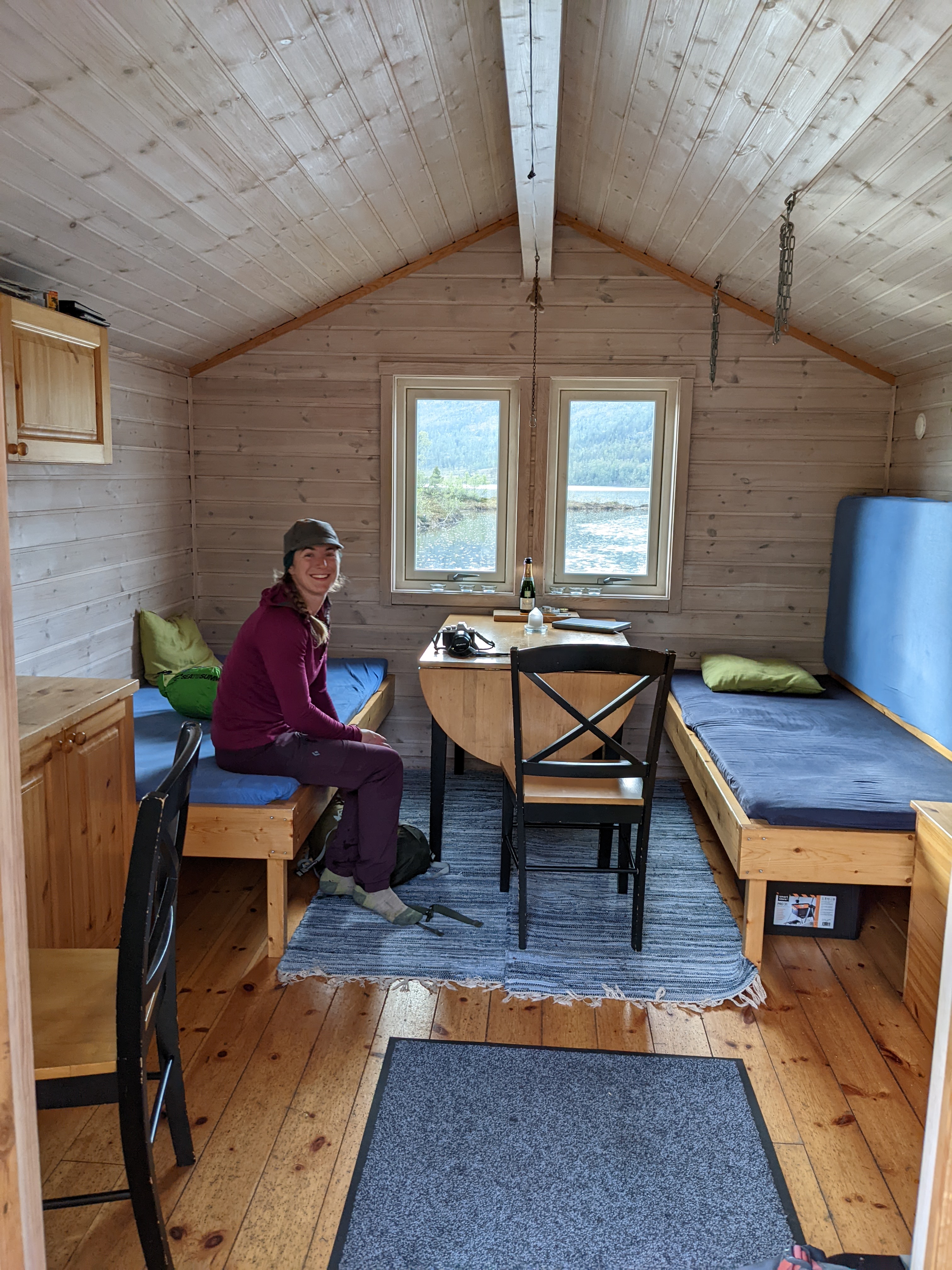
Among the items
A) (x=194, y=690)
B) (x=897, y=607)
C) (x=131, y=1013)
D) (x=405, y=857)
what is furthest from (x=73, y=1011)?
(x=897, y=607)

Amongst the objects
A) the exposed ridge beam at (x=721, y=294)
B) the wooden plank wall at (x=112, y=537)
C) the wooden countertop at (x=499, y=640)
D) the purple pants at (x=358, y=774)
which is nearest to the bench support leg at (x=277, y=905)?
the purple pants at (x=358, y=774)

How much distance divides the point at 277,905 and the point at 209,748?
646 millimetres

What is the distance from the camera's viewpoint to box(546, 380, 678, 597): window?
4.48 m

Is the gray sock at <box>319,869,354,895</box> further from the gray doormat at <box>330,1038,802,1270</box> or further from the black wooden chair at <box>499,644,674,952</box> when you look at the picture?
the gray doormat at <box>330,1038,802,1270</box>

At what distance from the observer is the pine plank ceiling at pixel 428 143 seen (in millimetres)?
1938

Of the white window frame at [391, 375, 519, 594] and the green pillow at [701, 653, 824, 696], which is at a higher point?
the white window frame at [391, 375, 519, 594]

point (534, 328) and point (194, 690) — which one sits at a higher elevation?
point (534, 328)

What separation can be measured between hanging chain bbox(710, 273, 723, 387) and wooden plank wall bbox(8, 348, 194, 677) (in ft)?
7.87

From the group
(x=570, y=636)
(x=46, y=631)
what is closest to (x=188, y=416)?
(x=46, y=631)

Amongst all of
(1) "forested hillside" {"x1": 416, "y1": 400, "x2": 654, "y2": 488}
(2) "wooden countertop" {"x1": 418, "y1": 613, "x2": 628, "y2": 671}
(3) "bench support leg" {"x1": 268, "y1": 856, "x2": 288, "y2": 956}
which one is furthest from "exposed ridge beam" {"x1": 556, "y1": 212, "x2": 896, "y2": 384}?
(3) "bench support leg" {"x1": 268, "y1": 856, "x2": 288, "y2": 956}

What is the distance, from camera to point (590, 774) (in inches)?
110

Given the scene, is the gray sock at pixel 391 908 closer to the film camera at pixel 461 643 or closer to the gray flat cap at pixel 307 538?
the film camera at pixel 461 643

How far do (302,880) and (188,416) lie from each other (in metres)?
2.34

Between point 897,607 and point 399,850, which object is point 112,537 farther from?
point 897,607
